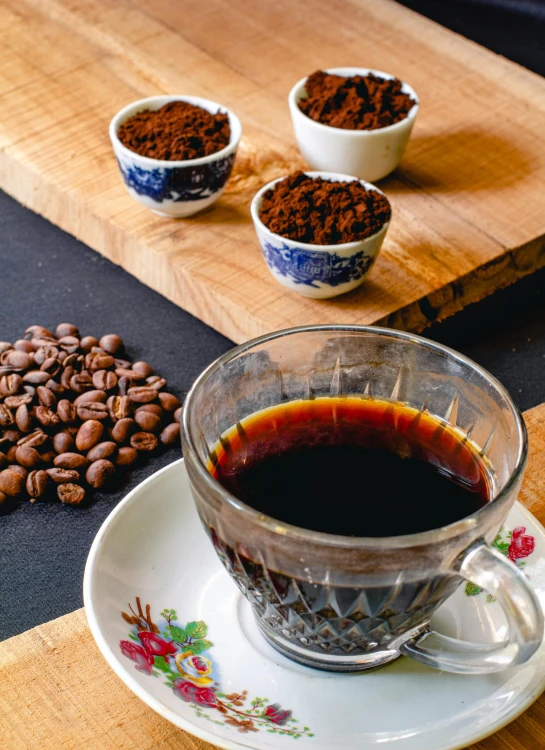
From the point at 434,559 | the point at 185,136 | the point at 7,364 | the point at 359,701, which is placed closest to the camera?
the point at 434,559

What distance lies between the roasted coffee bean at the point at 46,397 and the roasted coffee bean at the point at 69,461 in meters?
0.11

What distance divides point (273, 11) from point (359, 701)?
1.95 metres

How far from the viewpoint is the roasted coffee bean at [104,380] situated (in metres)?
1.53

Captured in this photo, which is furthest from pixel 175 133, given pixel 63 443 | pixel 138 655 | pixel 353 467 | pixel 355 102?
pixel 138 655

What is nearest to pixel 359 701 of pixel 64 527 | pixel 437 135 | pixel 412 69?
pixel 64 527

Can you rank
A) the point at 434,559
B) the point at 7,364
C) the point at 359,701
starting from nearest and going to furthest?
the point at 434,559
the point at 359,701
the point at 7,364

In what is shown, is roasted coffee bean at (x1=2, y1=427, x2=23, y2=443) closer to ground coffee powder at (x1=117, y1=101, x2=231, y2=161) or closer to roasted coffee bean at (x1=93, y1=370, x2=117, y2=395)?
roasted coffee bean at (x1=93, y1=370, x2=117, y2=395)

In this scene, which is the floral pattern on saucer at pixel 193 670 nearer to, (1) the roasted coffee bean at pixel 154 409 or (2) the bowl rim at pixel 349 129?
(1) the roasted coffee bean at pixel 154 409

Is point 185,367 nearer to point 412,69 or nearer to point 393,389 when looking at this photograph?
point 393,389

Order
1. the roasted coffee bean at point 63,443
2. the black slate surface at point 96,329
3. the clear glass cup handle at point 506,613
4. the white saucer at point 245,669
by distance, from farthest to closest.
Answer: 1. the roasted coffee bean at point 63,443
2. the black slate surface at point 96,329
3. the white saucer at point 245,669
4. the clear glass cup handle at point 506,613

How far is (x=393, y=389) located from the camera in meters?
0.94

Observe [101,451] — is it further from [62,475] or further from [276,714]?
[276,714]

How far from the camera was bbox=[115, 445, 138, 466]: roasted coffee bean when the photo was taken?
4.68 ft

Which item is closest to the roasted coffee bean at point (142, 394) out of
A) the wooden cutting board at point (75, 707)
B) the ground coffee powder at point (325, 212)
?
the ground coffee powder at point (325, 212)
